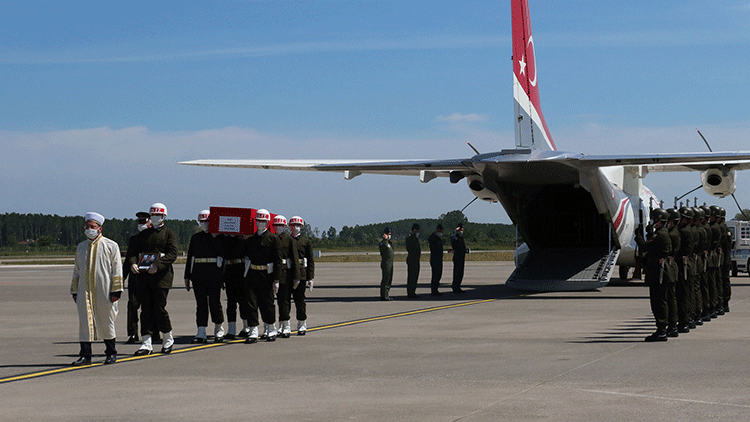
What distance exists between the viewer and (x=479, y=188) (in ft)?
82.5

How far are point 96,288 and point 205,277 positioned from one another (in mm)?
2481

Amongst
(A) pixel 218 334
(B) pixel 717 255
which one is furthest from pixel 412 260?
(A) pixel 218 334

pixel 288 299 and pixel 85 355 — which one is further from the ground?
pixel 288 299

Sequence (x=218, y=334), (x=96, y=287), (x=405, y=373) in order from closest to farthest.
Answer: (x=405, y=373), (x=96, y=287), (x=218, y=334)

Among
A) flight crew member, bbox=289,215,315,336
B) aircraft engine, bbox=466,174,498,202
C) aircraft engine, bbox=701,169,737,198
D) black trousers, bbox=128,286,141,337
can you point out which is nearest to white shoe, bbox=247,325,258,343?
flight crew member, bbox=289,215,315,336

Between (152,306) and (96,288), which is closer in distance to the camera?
(96,288)

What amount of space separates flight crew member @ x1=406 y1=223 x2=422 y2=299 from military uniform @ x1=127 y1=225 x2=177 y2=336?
34.6 feet

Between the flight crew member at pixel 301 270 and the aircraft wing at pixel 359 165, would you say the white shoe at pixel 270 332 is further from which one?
the aircraft wing at pixel 359 165

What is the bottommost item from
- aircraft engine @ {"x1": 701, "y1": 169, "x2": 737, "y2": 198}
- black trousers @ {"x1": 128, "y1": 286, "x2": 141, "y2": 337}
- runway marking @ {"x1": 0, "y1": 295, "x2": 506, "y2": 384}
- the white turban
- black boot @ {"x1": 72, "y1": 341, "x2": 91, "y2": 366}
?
runway marking @ {"x1": 0, "y1": 295, "x2": 506, "y2": 384}

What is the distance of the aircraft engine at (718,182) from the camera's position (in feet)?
74.1

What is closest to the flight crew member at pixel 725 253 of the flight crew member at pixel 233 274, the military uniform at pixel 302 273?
the military uniform at pixel 302 273

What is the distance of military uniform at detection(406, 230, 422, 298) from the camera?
2100 centimetres

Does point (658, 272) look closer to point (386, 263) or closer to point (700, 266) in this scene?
point (700, 266)

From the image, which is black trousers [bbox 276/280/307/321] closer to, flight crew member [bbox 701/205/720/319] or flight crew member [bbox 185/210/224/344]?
flight crew member [bbox 185/210/224/344]
